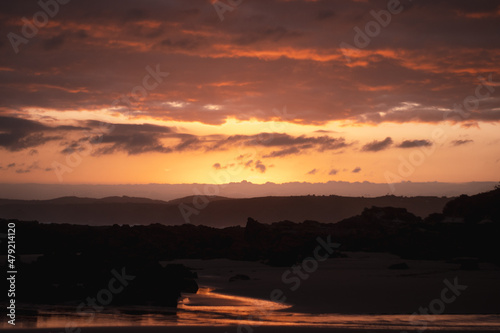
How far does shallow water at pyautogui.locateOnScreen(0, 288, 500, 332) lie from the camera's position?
11.0m

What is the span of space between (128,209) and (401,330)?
84261 mm

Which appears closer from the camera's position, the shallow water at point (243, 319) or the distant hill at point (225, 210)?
the shallow water at point (243, 319)

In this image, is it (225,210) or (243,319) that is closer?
(243,319)

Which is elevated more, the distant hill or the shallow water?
the distant hill

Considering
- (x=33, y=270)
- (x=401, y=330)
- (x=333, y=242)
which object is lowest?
(x=401, y=330)

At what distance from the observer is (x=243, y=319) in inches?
461

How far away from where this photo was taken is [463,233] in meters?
26.2

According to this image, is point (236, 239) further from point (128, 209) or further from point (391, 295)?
point (128, 209)

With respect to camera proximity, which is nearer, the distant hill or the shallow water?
the shallow water

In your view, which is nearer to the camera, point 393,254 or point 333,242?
point 393,254

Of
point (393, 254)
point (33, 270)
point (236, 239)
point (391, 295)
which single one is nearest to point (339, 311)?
point (391, 295)

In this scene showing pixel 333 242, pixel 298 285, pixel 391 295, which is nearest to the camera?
pixel 391 295

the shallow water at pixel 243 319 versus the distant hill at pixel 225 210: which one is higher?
the distant hill at pixel 225 210

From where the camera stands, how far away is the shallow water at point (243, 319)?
36.1ft
